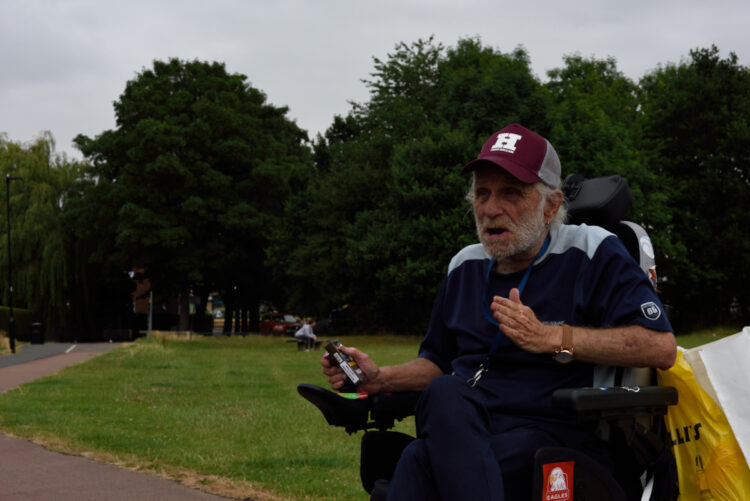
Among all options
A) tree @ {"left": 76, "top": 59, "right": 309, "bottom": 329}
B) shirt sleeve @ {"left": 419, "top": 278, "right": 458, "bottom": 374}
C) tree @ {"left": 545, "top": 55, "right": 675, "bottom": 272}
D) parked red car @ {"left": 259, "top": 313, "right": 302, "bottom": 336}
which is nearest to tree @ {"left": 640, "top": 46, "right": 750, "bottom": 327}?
tree @ {"left": 545, "top": 55, "right": 675, "bottom": 272}

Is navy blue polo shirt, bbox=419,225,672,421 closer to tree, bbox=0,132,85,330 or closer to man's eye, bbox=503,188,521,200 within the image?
man's eye, bbox=503,188,521,200

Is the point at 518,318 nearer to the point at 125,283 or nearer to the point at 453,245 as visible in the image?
the point at 453,245

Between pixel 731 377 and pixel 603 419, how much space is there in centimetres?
61

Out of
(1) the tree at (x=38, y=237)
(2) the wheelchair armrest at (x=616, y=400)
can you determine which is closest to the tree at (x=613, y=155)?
(1) the tree at (x=38, y=237)

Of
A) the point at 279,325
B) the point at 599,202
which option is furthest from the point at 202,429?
the point at 279,325

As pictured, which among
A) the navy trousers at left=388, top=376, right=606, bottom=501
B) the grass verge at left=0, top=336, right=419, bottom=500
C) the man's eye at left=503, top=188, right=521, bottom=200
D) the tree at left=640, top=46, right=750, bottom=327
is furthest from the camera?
the tree at left=640, top=46, right=750, bottom=327

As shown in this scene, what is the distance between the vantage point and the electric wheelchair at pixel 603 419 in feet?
8.00

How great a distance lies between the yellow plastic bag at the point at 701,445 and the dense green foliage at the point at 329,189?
3182cm

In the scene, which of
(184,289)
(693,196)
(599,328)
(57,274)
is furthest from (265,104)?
(599,328)

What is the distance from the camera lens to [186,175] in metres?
40.2

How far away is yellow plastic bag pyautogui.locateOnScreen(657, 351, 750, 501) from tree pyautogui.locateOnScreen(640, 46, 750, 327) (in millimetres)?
36913

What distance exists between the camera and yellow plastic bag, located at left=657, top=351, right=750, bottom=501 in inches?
106

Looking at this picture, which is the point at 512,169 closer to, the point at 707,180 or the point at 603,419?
the point at 603,419

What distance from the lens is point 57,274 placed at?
40906mm
